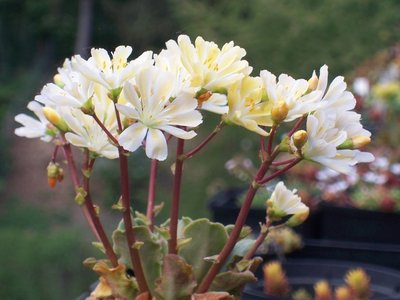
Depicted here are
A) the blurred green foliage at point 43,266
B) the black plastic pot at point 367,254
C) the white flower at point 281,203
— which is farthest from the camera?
the blurred green foliage at point 43,266

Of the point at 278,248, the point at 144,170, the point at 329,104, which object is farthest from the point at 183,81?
the point at 144,170

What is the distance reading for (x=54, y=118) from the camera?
0.95 meters

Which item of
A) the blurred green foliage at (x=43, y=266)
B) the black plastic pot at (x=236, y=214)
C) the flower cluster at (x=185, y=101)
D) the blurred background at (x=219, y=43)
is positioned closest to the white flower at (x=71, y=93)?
the flower cluster at (x=185, y=101)

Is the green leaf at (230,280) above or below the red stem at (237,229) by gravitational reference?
below

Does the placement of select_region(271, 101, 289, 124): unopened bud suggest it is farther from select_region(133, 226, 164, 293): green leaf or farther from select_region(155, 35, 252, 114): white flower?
select_region(133, 226, 164, 293): green leaf

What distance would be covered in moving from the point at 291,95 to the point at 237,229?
15cm

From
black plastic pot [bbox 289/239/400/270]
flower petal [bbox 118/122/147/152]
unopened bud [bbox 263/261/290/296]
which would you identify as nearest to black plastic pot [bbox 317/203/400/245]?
black plastic pot [bbox 289/239/400/270]

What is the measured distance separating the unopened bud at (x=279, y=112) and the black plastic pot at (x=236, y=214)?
193 centimetres

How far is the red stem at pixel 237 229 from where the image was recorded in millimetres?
917

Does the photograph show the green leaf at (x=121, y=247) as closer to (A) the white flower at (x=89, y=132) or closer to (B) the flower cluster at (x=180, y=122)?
(B) the flower cluster at (x=180, y=122)

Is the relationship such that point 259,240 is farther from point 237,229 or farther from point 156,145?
point 156,145

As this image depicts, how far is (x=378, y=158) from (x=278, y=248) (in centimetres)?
94

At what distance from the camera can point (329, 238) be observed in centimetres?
297

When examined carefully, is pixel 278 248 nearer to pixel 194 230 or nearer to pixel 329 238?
pixel 329 238
